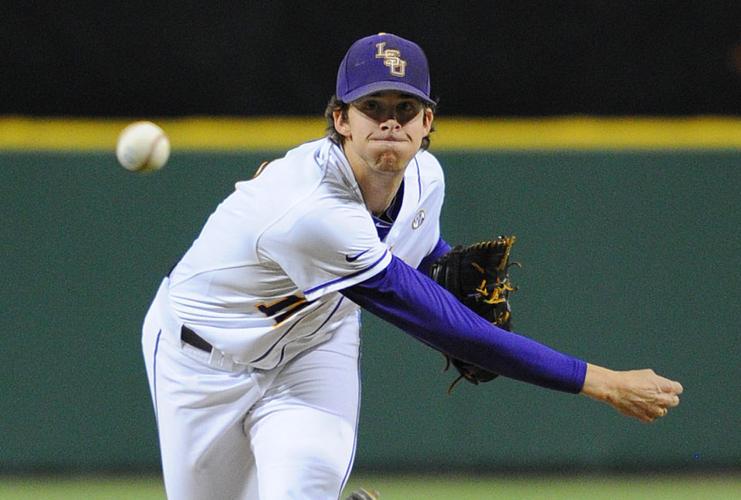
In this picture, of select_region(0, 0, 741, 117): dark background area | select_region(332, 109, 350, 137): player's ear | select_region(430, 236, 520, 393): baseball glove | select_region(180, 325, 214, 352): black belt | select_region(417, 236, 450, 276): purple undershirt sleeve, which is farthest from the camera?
select_region(0, 0, 741, 117): dark background area

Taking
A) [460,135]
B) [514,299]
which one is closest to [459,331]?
[514,299]

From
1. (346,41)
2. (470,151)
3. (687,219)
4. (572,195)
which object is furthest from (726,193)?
(346,41)

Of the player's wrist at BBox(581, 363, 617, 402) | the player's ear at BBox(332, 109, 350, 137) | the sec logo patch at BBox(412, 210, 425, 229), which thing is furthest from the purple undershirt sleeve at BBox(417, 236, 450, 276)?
the player's wrist at BBox(581, 363, 617, 402)

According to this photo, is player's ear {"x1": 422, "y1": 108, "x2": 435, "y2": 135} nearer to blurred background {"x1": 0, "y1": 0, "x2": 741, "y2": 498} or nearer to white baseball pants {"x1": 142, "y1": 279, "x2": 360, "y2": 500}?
white baseball pants {"x1": 142, "y1": 279, "x2": 360, "y2": 500}

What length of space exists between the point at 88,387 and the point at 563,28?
321cm

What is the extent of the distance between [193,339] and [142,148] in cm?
106

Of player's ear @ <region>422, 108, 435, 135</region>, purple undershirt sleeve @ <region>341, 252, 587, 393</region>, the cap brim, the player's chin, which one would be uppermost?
the cap brim

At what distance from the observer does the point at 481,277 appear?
167 inches

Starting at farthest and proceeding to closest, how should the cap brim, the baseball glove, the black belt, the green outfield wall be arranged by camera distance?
the green outfield wall, the baseball glove, the black belt, the cap brim

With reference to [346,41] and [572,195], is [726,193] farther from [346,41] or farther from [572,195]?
[346,41]

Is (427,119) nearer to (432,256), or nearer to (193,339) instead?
(432,256)

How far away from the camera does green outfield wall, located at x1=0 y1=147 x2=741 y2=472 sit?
655 cm

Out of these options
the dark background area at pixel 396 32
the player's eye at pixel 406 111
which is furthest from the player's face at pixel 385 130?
the dark background area at pixel 396 32

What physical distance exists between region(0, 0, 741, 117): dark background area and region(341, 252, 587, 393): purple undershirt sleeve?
3.72m
